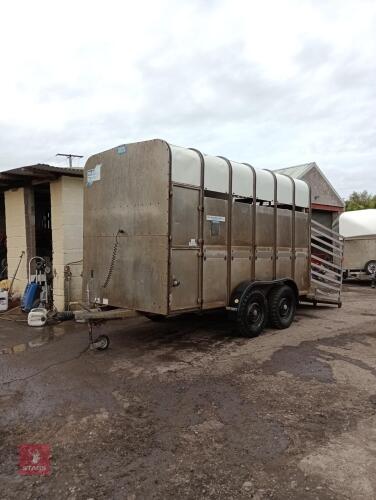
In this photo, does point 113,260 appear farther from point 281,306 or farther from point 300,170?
point 300,170

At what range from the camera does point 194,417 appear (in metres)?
4.20

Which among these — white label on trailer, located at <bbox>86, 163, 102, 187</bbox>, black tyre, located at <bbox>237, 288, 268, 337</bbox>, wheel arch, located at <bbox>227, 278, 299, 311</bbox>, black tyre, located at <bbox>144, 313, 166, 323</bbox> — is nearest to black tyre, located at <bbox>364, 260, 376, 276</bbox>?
wheel arch, located at <bbox>227, 278, 299, 311</bbox>

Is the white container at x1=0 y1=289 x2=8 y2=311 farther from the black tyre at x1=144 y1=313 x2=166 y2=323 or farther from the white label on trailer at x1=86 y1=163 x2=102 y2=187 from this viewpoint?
the white label on trailer at x1=86 y1=163 x2=102 y2=187

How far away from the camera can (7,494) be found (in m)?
2.95

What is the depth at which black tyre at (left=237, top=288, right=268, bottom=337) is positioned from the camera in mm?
7191

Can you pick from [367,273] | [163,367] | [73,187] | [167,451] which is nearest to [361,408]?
[167,451]

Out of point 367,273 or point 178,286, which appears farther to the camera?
point 367,273

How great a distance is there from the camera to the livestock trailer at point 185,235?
6.18 metres

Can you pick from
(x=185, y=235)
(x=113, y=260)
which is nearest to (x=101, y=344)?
(x=113, y=260)

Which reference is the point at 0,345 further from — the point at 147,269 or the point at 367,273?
the point at 367,273

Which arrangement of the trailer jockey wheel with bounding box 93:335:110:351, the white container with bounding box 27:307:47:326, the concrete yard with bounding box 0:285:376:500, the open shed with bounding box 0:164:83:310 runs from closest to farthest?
the concrete yard with bounding box 0:285:376:500 < the trailer jockey wheel with bounding box 93:335:110:351 < the white container with bounding box 27:307:47:326 < the open shed with bounding box 0:164:83:310

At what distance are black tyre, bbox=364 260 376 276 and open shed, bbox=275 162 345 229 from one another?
4.91 m

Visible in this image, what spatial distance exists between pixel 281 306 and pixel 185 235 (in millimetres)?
3155

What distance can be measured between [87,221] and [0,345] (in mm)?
2689
